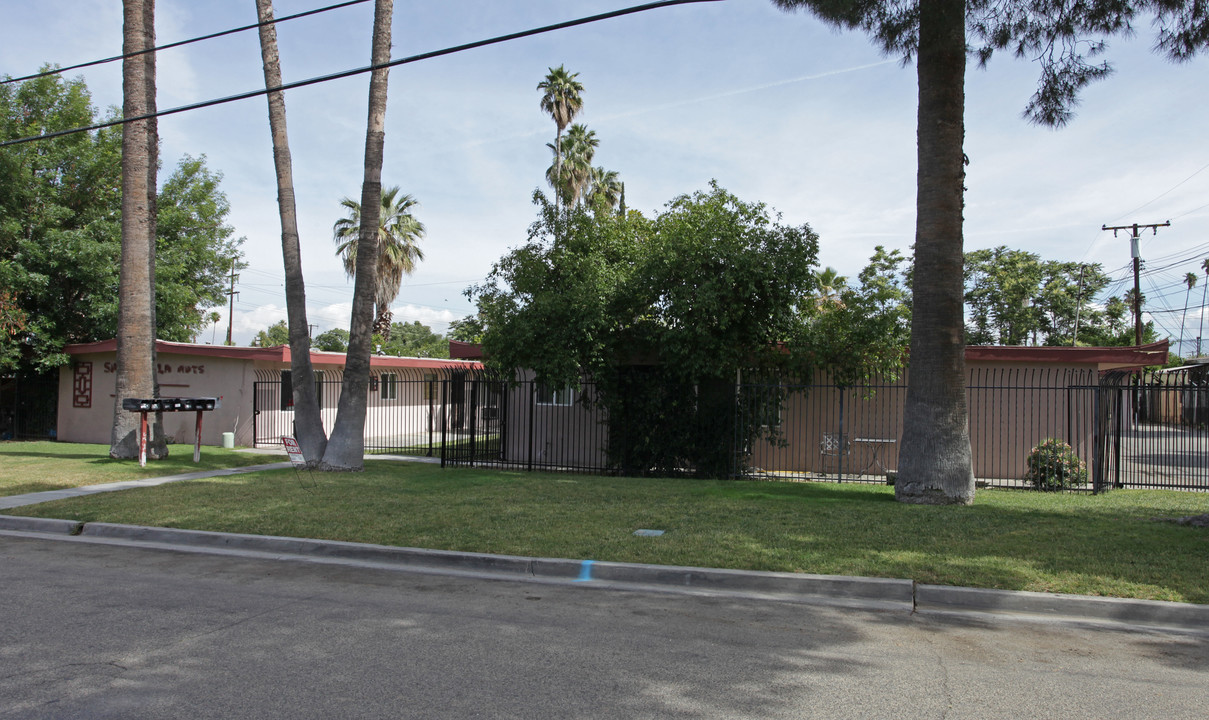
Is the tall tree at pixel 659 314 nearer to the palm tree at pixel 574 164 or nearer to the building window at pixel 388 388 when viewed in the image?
the building window at pixel 388 388

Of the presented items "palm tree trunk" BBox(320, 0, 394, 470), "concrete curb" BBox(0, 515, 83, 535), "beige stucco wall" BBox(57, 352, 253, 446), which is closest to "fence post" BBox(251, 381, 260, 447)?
"beige stucco wall" BBox(57, 352, 253, 446)

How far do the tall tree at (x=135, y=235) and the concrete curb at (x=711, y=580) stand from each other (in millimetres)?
8290

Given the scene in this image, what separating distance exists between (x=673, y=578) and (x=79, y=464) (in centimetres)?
1447

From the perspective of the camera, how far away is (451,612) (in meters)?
6.39

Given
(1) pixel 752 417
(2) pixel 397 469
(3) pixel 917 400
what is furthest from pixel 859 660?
(2) pixel 397 469

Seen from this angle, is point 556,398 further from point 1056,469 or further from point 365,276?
point 1056,469

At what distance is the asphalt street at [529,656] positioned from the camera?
4.43 meters

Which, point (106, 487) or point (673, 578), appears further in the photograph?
point (106, 487)

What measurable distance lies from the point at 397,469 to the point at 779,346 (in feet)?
27.6

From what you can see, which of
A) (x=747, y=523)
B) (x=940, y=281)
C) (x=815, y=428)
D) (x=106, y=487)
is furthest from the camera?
(x=815, y=428)

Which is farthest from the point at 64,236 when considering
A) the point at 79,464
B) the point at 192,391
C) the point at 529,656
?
the point at 529,656

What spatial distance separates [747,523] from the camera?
9805mm

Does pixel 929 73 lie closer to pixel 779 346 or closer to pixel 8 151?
pixel 779 346

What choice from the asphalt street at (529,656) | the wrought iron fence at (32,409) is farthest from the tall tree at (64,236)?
the asphalt street at (529,656)
